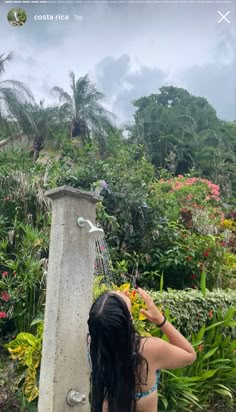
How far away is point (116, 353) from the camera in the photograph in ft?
5.07

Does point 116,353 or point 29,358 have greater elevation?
point 116,353

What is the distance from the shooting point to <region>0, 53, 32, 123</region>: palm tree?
50.0ft

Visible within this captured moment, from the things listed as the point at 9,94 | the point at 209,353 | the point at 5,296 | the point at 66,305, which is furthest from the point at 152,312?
the point at 9,94

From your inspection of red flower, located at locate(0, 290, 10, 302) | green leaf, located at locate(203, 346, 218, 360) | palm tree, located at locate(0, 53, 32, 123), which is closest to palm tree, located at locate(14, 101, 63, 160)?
palm tree, located at locate(0, 53, 32, 123)

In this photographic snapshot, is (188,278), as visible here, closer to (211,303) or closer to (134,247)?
(134,247)

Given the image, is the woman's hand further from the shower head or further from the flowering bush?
the flowering bush

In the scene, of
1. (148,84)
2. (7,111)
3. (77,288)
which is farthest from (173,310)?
(148,84)

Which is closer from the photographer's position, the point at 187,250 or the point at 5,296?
the point at 5,296

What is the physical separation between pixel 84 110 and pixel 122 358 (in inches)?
808

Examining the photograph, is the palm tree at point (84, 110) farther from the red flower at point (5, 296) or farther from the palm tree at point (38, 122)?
the red flower at point (5, 296)

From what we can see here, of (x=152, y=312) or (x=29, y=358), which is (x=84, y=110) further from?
(x=152, y=312)

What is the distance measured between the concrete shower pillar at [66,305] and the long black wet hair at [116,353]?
1.06 m

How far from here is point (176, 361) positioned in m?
1.63

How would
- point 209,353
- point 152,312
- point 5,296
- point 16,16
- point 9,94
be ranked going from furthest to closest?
point 9,94, point 16,16, point 5,296, point 209,353, point 152,312
